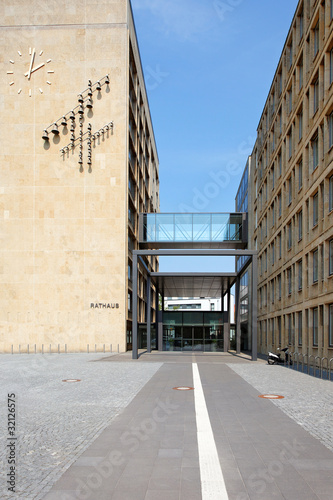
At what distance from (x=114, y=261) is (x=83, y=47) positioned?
16.8 meters

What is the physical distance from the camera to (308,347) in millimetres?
26500

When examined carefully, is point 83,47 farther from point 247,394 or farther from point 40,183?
point 247,394

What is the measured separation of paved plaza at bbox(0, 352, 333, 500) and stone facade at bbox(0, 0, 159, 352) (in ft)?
75.7

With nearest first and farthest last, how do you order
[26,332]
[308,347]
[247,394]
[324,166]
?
1. [247,394]
2. [324,166]
3. [308,347]
4. [26,332]

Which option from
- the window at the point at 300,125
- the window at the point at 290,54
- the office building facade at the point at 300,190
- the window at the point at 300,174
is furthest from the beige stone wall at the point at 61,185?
the window at the point at 300,125

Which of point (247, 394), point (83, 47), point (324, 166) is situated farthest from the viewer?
point (83, 47)

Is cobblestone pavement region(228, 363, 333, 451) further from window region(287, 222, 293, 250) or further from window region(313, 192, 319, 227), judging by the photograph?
window region(287, 222, 293, 250)

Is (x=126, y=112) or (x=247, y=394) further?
(x=126, y=112)

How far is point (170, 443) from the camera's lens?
7.58 metres

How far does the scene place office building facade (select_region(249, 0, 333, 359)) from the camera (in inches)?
925

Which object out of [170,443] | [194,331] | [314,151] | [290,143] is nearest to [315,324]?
[314,151]

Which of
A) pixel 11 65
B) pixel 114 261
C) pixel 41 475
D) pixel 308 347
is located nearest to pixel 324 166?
pixel 308 347

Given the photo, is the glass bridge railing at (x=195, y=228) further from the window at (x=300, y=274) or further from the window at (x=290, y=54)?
the window at (x=290, y=54)

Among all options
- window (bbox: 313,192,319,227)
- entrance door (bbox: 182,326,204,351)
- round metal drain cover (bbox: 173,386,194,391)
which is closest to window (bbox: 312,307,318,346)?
window (bbox: 313,192,319,227)
